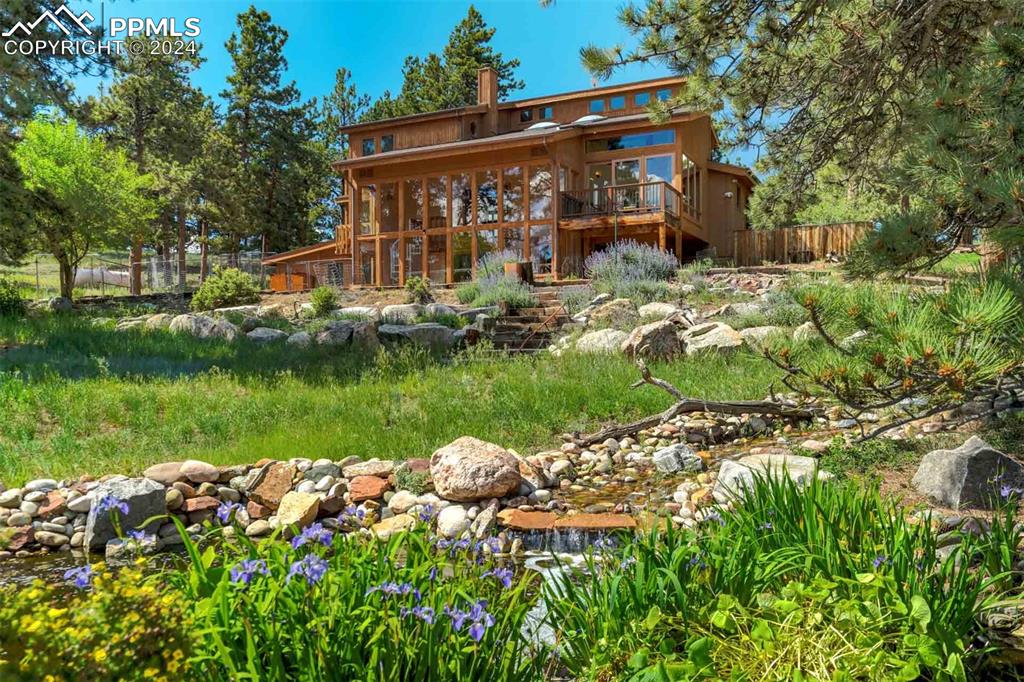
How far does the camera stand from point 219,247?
36500mm

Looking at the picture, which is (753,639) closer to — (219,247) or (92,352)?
(92,352)

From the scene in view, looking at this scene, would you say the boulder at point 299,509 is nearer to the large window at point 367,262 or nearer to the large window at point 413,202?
the large window at point 413,202

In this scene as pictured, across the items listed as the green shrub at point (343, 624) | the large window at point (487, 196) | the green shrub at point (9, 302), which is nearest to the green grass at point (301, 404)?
the green shrub at point (343, 624)

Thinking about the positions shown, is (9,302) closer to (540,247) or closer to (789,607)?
(540,247)

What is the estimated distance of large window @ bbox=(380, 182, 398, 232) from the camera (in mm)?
23219

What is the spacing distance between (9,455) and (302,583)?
624cm

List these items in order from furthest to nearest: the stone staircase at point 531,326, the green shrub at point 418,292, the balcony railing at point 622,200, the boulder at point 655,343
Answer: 1. the balcony railing at point 622,200
2. the green shrub at point 418,292
3. the stone staircase at point 531,326
4. the boulder at point 655,343

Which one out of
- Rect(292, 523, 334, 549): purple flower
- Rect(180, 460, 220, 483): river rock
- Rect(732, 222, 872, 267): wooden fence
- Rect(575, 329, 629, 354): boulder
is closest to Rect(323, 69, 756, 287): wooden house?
Rect(732, 222, 872, 267): wooden fence

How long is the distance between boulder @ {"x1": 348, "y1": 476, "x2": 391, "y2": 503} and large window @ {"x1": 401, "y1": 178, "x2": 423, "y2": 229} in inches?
712

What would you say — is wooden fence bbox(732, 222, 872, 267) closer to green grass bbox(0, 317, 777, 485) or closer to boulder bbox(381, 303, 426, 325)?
boulder bbox(381, 303, 426, 325)

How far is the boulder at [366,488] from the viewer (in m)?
5.35

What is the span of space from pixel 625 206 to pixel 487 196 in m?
4.76

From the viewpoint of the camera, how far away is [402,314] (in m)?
14.5

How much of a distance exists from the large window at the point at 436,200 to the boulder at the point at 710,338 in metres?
13.7
